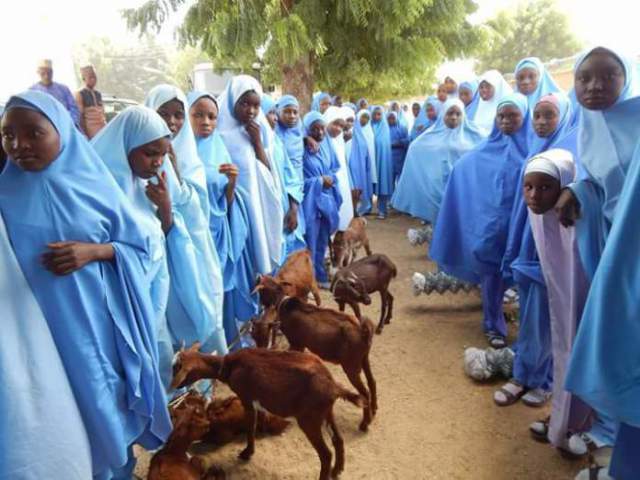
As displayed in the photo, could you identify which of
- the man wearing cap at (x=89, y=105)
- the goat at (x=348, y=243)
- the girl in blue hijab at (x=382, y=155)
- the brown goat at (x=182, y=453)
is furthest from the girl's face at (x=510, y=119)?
the girl in blue hijab at (x=382, y=155)

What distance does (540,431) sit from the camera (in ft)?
9.91

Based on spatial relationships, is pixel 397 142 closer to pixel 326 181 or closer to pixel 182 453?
pixel 326 181

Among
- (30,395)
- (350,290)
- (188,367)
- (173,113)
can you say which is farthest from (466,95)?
(30,395)

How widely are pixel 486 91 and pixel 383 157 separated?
423 centimetres

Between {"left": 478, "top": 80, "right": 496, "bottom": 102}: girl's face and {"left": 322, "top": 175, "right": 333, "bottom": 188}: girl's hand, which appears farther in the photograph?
{"left": 478, "top": 80, "right": 496, "bottom": 102}: girl's face

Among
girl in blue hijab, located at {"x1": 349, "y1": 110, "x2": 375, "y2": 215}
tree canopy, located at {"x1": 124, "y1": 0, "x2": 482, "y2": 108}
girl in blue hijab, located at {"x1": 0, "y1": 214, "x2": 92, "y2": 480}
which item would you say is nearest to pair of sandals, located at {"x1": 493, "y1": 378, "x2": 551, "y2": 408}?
girl in blue hijab, located at {"x1": 0, "y1": 214, "x2": 92, "y2": 480}

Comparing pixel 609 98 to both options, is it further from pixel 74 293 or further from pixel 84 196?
pixel 74 293

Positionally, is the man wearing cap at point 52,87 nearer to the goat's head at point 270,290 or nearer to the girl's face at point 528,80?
the goat's head at point 270,290

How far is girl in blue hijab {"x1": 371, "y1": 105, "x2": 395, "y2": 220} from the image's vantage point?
1016cm

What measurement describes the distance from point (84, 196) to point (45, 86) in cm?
459

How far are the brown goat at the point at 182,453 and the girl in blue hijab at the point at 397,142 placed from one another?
8.46m

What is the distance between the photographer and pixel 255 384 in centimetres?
251

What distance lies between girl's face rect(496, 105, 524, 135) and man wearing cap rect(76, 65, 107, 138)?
4.42m

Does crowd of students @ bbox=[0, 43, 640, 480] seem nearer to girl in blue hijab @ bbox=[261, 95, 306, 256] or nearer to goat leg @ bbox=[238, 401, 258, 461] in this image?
girl in blue hijab @ bbox=[261, 95, 306, 256]
